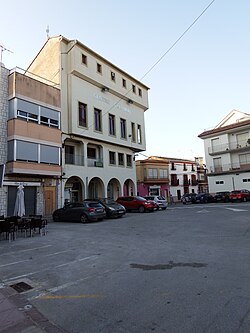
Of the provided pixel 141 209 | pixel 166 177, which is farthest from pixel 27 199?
pixel 166 177

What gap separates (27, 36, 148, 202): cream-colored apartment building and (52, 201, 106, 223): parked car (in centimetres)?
443

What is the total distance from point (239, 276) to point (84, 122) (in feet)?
72.7

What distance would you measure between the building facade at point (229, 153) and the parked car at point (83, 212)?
2883 centimetres

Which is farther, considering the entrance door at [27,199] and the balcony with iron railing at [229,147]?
the balcony with iron railing at [229,147]

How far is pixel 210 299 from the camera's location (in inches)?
160

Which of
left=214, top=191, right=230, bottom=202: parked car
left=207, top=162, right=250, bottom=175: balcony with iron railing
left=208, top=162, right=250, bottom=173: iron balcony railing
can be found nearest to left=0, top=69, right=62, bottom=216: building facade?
left=214, top=191, right=230, bottom=202: parked car

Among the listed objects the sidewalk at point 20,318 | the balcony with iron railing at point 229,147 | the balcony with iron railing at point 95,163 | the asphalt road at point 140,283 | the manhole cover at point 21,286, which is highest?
the balcony with iron railing at point 229,147

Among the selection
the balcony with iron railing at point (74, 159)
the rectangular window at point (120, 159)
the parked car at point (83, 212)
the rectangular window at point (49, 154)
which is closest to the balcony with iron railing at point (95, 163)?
the balcony with iron railing at point (74, 159)

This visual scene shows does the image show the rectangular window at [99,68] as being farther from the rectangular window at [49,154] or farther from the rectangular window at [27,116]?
the rectangular window at [49,154]

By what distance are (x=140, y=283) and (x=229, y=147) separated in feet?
132

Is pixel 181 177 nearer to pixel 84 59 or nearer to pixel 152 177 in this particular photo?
pixel 152 177

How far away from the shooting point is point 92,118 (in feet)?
85.4

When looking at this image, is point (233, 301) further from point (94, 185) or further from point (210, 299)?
point (94, 185)

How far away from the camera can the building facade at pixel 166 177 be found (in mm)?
48719
